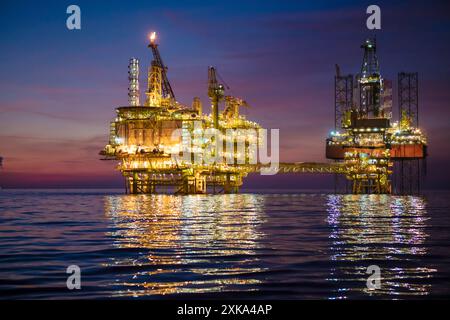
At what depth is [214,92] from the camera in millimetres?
133125

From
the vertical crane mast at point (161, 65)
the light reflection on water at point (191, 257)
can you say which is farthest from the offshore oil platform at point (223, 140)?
the light reflection on water at point (191, 257)

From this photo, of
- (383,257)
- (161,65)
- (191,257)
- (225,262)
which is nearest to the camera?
(225,262)

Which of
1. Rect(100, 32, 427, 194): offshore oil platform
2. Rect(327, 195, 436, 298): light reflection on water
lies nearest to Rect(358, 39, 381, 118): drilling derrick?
Rect(100, 32, 427, 194): offshore oil platform

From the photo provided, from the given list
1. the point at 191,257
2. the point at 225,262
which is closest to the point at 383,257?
the point at 225,262

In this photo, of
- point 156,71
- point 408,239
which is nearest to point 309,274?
point 408,239

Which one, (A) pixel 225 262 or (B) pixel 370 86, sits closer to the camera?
(A) pixel 225 262

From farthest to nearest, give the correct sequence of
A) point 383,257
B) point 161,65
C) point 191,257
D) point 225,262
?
1. point 161,65
2. point 383,257
3. point 191,257
4. point 225,262

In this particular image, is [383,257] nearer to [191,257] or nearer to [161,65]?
[191,257]

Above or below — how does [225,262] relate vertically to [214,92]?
below

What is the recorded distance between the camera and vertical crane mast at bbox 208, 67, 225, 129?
430 ft

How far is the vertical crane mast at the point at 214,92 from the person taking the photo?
131 metres

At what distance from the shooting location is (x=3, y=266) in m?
19.7
